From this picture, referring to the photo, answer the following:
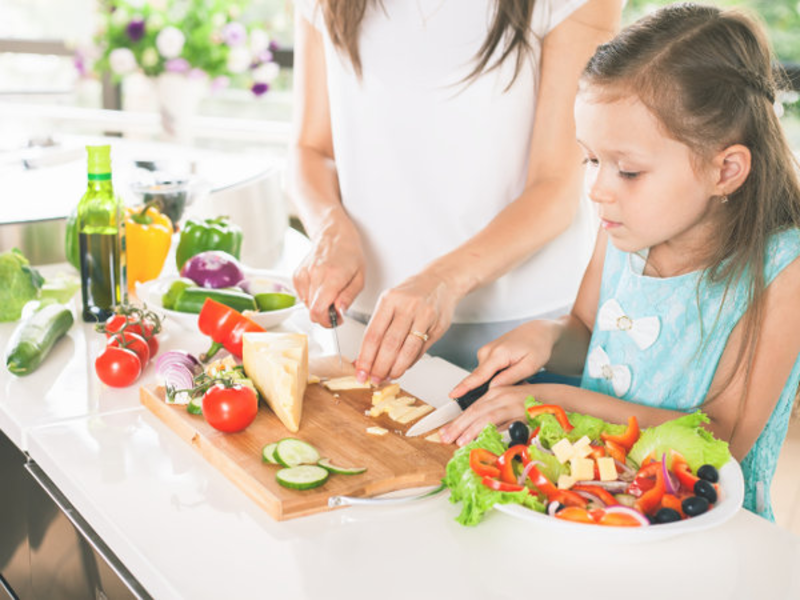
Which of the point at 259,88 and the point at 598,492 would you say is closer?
the point at 598,492

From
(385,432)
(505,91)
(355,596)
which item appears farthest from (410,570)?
(505,91)

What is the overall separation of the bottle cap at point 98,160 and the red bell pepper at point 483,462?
989mm

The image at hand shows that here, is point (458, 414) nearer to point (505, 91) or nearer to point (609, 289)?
point (609, 289)

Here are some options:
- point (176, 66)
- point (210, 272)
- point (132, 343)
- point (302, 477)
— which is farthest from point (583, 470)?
point (176, 66)

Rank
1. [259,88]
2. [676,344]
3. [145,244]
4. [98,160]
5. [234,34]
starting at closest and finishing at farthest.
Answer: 1. [676,344]
2. [98,160]
3. [145,244]
4. [234,34]
5. [259,88]

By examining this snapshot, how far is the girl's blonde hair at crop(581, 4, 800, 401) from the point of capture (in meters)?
1.44

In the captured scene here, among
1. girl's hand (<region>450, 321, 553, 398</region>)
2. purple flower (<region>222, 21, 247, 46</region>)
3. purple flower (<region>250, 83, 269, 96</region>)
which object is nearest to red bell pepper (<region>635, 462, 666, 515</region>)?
girl's hand (<region>450, 321, 553, 398</region>)

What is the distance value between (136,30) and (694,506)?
3257mm

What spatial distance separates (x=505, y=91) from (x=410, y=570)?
1.13 metres

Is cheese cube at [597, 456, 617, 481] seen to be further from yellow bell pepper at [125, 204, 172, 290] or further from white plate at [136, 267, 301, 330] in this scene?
yellow bell pepper at [125, 204, 172, 290]

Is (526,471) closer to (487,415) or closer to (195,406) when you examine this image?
(487,415)

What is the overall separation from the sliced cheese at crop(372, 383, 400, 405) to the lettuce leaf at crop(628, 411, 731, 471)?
42cm

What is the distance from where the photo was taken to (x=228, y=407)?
135 cm

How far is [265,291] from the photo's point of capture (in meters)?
2.04
